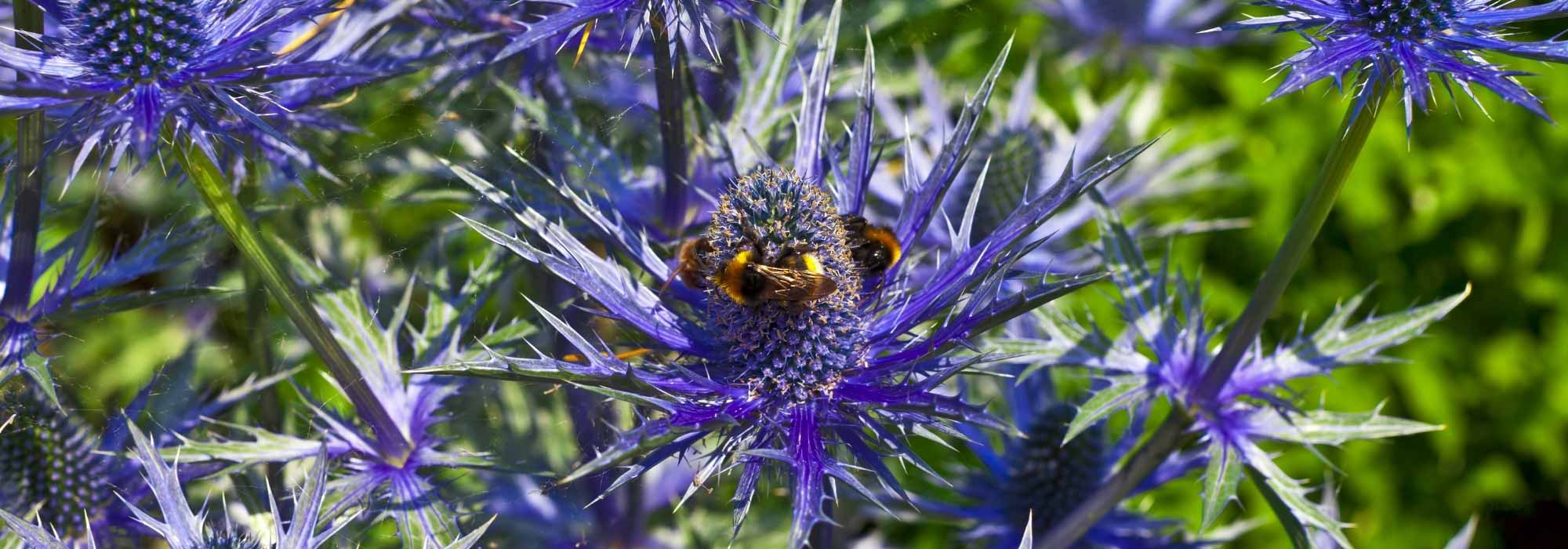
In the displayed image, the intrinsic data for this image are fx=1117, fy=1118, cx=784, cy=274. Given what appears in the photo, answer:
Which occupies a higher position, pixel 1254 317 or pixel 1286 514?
pixel 1254 317

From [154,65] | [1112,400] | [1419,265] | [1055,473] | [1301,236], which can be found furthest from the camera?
[1419,265]

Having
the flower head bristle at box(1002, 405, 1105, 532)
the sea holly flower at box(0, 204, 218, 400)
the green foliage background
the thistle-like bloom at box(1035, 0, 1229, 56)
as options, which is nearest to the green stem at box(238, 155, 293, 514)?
the sea holly flower at box(0, 204, 218, 400)

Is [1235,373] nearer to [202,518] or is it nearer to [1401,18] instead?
[1401,18]

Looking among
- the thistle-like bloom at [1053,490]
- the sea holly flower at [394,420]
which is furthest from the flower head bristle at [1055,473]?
the sea holly flower at [394,420]

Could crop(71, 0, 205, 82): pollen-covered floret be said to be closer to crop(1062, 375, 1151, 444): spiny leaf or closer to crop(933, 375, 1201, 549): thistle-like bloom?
crop(1062, 375, 1151, 444): spiny leaf

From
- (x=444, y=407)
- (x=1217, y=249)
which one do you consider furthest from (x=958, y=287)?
(x=1217, y=249)

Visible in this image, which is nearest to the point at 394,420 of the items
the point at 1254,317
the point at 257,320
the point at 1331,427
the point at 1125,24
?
the point at 257,320

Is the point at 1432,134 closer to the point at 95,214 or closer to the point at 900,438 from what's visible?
the point at 900,438
